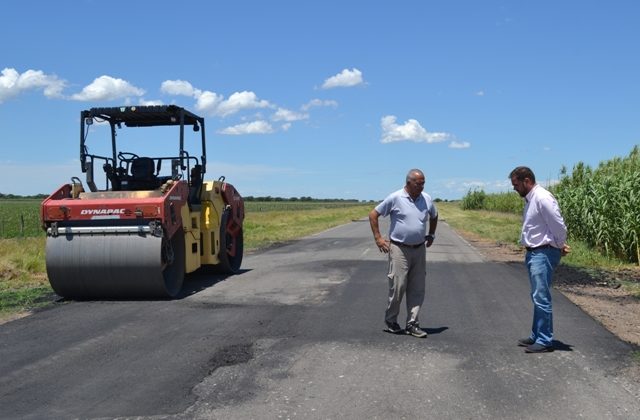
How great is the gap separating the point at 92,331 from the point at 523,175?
504cm

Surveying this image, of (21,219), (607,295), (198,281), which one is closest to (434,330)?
(607,295)

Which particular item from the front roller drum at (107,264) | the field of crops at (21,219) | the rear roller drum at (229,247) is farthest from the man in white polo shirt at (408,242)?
the field of crops at (21,219)

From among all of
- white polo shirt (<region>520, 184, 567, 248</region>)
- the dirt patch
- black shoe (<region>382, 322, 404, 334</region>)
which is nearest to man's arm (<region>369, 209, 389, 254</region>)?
black shoe (<region>382, 322, 404, 334</region>)

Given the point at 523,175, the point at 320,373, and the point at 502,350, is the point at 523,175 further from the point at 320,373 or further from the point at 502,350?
the point at 320,373

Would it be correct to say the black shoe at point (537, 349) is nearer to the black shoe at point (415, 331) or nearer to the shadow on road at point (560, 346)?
the shadow on road at point (560, 346)

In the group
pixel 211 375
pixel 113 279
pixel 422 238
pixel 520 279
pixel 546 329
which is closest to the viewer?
pixel 211 375

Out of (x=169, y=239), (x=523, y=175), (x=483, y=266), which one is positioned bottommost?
(x=483, y=266)

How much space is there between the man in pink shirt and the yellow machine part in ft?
18.9

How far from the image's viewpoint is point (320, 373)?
5520 mm

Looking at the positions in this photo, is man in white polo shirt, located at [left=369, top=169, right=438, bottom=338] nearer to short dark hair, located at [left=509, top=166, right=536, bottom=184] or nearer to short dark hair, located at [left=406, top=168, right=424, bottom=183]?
short dark hair, located at [left=406, top=168, right=424, bottom=183]

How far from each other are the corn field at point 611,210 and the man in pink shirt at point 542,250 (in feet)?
35.1

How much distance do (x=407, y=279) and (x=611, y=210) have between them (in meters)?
12.0

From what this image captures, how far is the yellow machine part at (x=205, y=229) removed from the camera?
1042 centimetres

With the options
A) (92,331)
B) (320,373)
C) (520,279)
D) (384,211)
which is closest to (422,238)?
(384,211)
